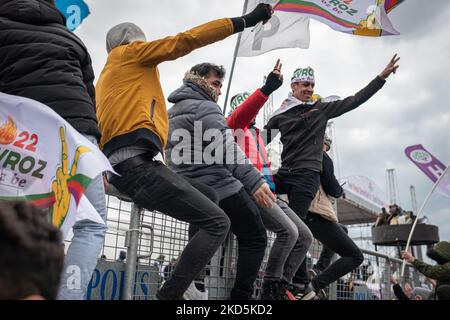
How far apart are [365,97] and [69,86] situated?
310cm

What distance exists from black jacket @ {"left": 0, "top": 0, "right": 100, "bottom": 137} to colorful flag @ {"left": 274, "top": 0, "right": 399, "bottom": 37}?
3.24 m

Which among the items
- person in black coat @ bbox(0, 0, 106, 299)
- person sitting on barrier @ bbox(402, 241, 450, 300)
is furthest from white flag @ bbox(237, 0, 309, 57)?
person sitting on barrier @ bbox(402, 241, 450, 300)

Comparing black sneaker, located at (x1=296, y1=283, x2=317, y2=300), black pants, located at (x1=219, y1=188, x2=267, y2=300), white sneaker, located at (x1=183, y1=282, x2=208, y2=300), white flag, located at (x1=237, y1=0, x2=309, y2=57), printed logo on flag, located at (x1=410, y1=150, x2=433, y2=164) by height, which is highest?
printed logo on flag, located at (x1=410, y1=150, x2=433, y2=164)

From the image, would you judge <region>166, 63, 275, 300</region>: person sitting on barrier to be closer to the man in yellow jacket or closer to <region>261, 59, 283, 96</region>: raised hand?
the man in yellow jacket

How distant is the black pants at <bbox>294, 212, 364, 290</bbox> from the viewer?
4.57 meters

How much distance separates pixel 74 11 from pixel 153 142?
2108mm

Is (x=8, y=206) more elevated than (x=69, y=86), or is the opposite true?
(x=69, y=86)

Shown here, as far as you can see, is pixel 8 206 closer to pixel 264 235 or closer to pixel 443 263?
pixel 264 235

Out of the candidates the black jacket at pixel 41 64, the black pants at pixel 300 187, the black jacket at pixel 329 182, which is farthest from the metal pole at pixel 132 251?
the black jacket at pixel 329 182

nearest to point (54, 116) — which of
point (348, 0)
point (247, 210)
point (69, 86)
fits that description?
point (69, 86)

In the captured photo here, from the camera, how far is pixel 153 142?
2748 mm

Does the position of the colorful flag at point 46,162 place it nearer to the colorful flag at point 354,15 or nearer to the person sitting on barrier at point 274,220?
the person sitting on barrier at point 274,220

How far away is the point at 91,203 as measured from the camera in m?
2.34

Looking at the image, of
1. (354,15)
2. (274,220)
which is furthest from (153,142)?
(354,15)
